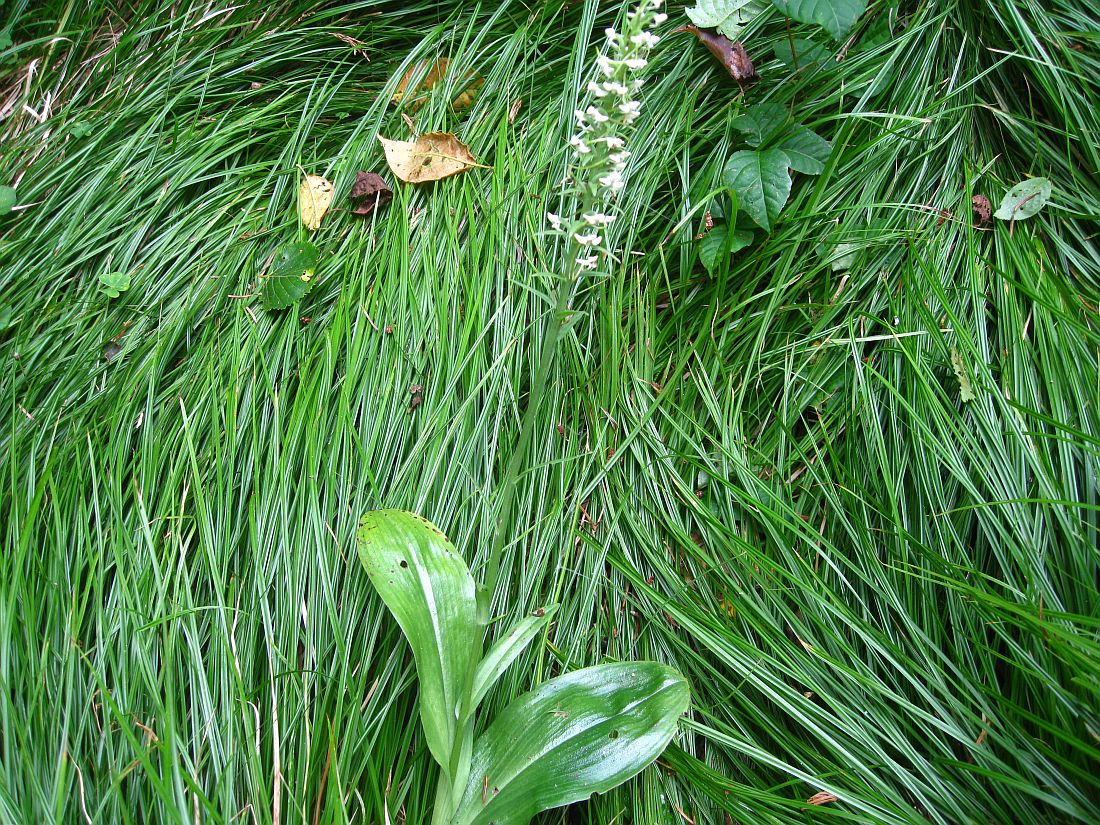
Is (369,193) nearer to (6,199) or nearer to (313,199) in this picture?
(313,199)

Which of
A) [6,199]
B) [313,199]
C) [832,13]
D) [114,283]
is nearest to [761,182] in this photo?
[832,13]

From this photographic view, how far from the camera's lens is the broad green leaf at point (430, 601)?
151cm

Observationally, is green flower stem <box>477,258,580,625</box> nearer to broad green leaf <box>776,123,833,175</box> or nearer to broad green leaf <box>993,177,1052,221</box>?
broad green leaf <box>776,123,833,175</box>

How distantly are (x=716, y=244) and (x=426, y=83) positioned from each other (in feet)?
3.64

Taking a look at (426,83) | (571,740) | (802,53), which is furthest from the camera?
(426,83)

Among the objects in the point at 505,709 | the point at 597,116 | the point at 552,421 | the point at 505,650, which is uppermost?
the point at 597,116

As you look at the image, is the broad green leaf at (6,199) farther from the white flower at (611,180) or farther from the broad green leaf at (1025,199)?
the broad green leaf at (1025,199)

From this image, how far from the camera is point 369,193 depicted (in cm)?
213

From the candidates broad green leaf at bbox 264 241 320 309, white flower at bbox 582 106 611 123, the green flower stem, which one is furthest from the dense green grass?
white flower at bbox 582 106 611 123

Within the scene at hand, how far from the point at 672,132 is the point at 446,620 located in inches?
60.9

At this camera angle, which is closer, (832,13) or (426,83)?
(832,13)

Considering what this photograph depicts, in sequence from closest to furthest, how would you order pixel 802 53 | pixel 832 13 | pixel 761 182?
1. pixel 832 13
2. pixel 761 182
3. pixel 802 53

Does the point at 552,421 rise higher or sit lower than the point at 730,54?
lower

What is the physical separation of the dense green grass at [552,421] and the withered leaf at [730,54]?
0.06m
